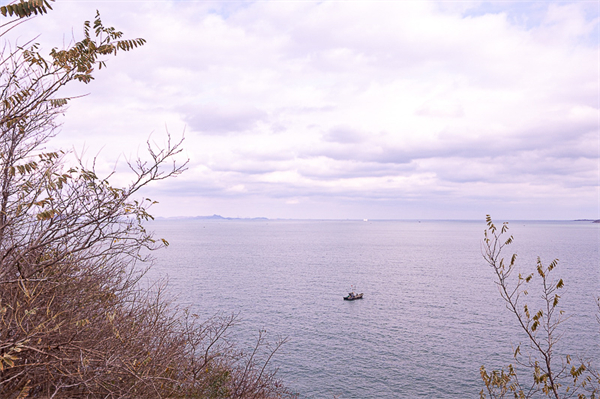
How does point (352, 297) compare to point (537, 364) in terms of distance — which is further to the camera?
point (352, 297)

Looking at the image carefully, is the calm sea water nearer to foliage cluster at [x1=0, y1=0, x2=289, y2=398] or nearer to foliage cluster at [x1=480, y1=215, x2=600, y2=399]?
foliage cluster at [x1=480, y1=215, x2=600, y2=399]

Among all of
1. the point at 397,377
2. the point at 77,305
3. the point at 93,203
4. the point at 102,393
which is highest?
the point at 93,203

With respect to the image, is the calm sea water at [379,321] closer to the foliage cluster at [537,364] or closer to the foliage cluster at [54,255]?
the foliage cluster at [537,364]

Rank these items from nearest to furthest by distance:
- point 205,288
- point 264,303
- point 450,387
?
1. point 450,387
2. point 264,303
3. point 205,288

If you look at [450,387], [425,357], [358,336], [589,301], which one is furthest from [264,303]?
[589,301]

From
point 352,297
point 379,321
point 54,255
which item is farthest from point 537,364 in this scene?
point 352,297

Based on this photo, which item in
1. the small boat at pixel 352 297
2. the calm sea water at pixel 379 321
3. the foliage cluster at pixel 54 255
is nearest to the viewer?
the foliage cluster at pixel 54 255

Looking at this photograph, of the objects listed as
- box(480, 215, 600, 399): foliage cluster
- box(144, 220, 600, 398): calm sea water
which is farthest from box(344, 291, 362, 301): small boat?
box(480, 215, 600, 399): foliage cluster

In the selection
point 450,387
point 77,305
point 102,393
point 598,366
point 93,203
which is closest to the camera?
point 93,203

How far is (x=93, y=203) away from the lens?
949 cm

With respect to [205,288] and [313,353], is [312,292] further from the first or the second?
[313,353]

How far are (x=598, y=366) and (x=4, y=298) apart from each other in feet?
180

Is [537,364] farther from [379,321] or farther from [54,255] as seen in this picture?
[379,321]

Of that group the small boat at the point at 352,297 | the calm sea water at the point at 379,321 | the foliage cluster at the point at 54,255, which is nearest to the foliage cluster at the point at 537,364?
the calm sea water at the point at 379,321
